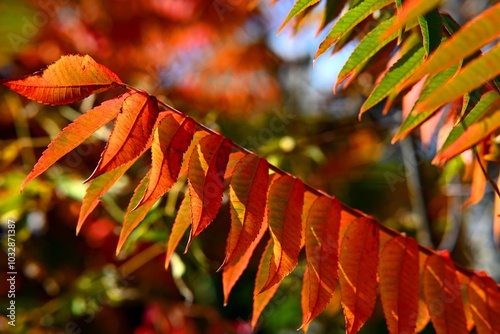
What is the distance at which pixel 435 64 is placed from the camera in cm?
48

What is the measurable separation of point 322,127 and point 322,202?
1.96m

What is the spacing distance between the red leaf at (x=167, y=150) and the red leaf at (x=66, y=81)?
0.08m

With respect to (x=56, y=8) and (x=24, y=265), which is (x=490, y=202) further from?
(x=56, y=8)

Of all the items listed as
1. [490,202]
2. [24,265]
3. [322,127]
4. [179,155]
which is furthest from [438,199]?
[179,155]

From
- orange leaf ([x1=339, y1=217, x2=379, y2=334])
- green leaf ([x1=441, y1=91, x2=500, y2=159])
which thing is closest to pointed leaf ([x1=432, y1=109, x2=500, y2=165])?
green leaf ([x1=441, y1=91, x2=500, y2=159])

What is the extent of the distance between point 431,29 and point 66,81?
45 cm

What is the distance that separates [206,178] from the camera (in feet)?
2.59

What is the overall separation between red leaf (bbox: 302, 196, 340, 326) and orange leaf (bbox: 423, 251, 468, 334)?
18 centimetres

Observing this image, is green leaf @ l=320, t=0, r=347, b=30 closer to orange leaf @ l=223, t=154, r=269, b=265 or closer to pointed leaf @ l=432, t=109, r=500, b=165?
orange leaf @ l=223, t=154, r=269, b=265

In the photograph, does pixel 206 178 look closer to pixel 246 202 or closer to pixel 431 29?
pixel 246 202

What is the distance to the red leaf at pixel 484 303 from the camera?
0.95 metres

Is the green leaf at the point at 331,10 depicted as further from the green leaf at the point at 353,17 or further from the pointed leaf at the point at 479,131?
the pointed leaf at the point at 479,131

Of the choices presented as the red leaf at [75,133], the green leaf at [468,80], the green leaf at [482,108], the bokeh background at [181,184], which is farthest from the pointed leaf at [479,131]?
the bokeh background at [181,184]

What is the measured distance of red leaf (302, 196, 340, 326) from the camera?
0.80 metres
